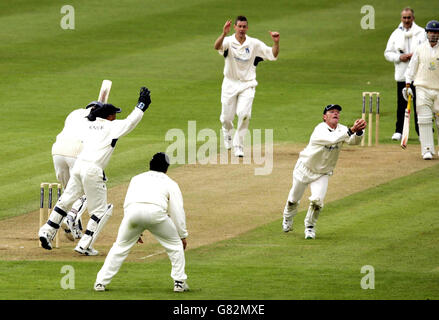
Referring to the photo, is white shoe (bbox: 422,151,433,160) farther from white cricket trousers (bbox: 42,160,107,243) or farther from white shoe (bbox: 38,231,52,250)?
white shoe (bbox: 38,231,52,250)

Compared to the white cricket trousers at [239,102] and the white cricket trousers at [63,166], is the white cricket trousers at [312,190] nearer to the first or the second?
the white cricket trousers at [63,166]

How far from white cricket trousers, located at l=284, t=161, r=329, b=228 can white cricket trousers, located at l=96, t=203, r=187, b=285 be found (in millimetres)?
3388

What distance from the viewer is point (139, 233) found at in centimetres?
1302

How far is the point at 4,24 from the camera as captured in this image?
33812 mm

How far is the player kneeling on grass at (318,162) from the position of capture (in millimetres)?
15766

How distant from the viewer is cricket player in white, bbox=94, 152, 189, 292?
12828 millimetres

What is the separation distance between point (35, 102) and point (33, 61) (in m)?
4.13

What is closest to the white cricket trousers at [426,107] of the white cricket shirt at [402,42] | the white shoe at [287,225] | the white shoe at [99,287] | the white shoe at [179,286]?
the white cricket shirt at [402,42]

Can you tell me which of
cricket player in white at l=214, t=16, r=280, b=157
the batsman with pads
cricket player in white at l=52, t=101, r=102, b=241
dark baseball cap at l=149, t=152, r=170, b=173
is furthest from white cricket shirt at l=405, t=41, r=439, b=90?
dark baseball cap at l=149, t=152, r=170, b=173

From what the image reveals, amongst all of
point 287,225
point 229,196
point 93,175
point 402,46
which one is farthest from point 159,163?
point 402,46

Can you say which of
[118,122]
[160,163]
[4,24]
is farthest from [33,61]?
[160,163]

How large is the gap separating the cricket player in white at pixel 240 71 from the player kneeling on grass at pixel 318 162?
5387 mm
